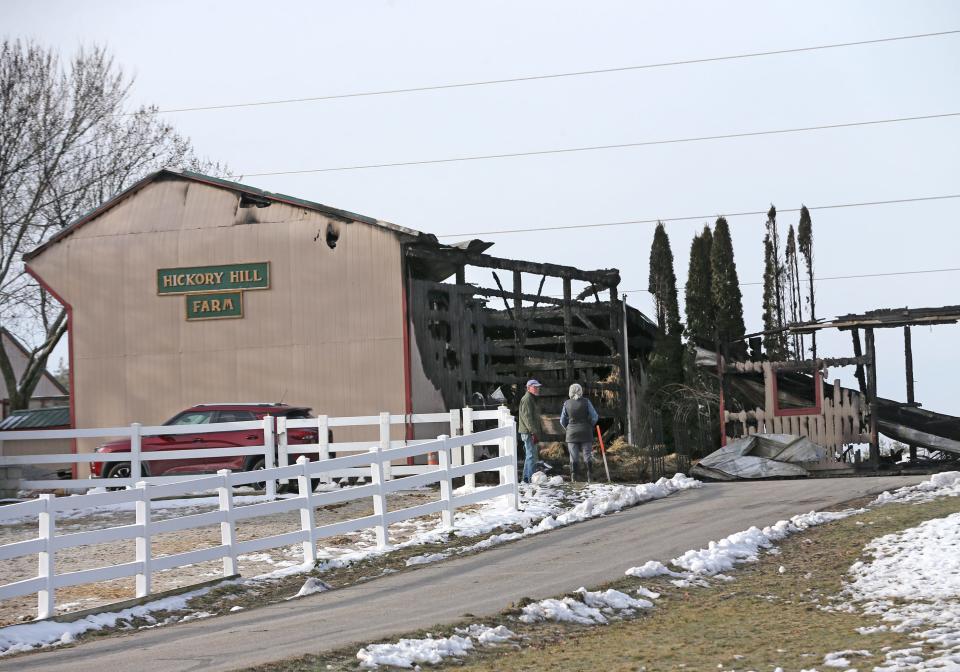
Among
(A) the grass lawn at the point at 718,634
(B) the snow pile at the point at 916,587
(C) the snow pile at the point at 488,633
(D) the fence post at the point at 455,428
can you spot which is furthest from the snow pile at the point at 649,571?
(D) the fence post at the point at 455,428

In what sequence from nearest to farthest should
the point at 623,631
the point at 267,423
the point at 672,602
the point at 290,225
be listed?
1. the point at 623,631
2. the point at 672,602
3. the point at 267,423
4. the point at 290,225

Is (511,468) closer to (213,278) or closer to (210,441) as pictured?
(210,441)

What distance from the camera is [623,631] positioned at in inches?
425

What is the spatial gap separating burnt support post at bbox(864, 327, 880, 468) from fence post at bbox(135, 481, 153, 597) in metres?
16.9

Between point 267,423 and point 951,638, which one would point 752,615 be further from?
point 267,423

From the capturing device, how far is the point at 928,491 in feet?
60.3

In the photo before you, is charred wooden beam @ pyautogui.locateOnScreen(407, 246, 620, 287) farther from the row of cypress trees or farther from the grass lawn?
the grass lawn

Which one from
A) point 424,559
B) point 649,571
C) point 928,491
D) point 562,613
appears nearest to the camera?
point 562,613

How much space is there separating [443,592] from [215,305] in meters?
15.8

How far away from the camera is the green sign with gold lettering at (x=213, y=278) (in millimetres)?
27016

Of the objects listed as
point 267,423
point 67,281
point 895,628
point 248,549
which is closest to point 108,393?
point 67,281

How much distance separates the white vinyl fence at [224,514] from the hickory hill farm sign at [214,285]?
9.76 meters

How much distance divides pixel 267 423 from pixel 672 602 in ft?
35.8

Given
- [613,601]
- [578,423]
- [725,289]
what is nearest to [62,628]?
[613,601]
